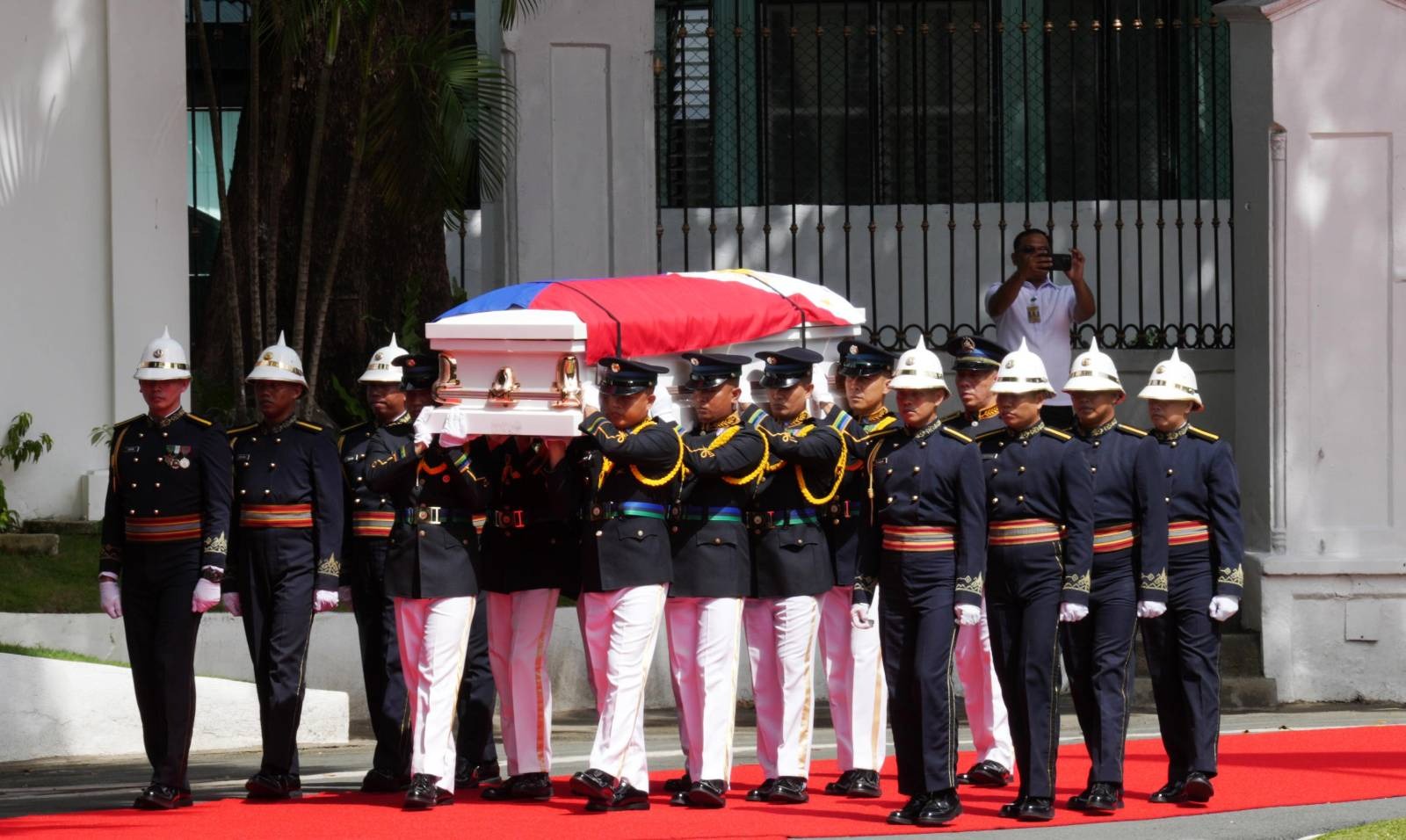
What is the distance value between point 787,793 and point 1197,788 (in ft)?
5.26

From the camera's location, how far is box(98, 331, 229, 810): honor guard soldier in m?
9.78

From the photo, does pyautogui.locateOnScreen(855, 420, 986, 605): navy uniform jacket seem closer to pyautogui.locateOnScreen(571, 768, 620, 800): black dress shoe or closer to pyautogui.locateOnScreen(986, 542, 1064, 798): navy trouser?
pyautogui.locateOnScreen(986, 542, 1064, 798): navy trouser

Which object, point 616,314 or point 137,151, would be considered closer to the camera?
point 616,314

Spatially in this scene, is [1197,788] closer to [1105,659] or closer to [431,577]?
[1105,659]

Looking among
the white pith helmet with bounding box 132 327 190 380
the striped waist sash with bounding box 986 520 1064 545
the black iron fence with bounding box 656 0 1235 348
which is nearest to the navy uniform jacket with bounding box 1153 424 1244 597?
the striped waist sash with bounding box 986 520 1064 545

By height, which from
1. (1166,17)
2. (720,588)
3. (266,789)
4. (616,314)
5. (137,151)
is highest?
(1166,17)

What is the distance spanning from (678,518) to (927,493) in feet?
3.50

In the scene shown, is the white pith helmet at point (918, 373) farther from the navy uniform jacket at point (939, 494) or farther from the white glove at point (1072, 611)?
the white glove at point (1072, 611)

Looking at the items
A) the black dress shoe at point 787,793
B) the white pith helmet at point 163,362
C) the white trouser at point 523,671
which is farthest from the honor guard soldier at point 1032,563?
the white pith helmet at point 163,362

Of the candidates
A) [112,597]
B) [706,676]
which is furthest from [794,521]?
[112,597]

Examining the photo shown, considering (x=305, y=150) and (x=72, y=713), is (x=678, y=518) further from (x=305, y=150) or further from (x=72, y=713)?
(x=305, y=150)

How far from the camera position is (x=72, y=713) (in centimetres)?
1177

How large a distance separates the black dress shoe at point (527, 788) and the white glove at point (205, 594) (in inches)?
54.4

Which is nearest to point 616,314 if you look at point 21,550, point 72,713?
point 72,713
